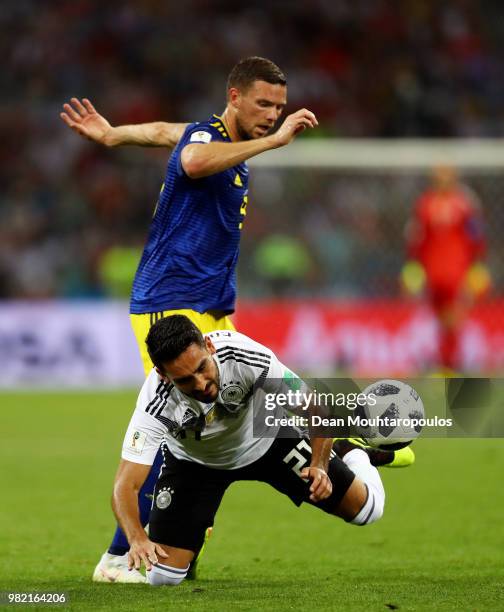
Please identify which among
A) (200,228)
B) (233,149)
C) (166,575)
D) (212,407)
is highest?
(233,149)

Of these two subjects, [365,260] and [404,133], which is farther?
[404,133]

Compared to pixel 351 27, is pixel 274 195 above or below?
below

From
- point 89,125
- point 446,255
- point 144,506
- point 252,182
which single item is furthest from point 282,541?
point 252,182

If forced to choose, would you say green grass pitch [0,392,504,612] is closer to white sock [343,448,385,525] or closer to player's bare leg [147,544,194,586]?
player's bare leg [147,544,194,586]

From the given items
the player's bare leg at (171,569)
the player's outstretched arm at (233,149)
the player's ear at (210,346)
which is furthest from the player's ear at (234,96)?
the player's bare leg at (171,569)

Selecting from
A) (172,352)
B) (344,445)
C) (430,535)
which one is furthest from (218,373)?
(430,535)

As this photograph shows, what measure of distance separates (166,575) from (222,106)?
14006 mm

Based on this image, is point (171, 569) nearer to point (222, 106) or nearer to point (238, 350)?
point (238, 350)

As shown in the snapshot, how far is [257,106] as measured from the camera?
5.77 m

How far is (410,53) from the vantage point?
64.3 feet

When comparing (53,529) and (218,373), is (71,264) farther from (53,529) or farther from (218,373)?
(218,373)

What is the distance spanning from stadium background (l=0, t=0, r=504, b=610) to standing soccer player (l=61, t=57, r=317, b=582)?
5.43 metres

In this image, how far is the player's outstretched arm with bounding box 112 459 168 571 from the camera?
4.77m

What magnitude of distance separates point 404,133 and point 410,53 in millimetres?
1634
